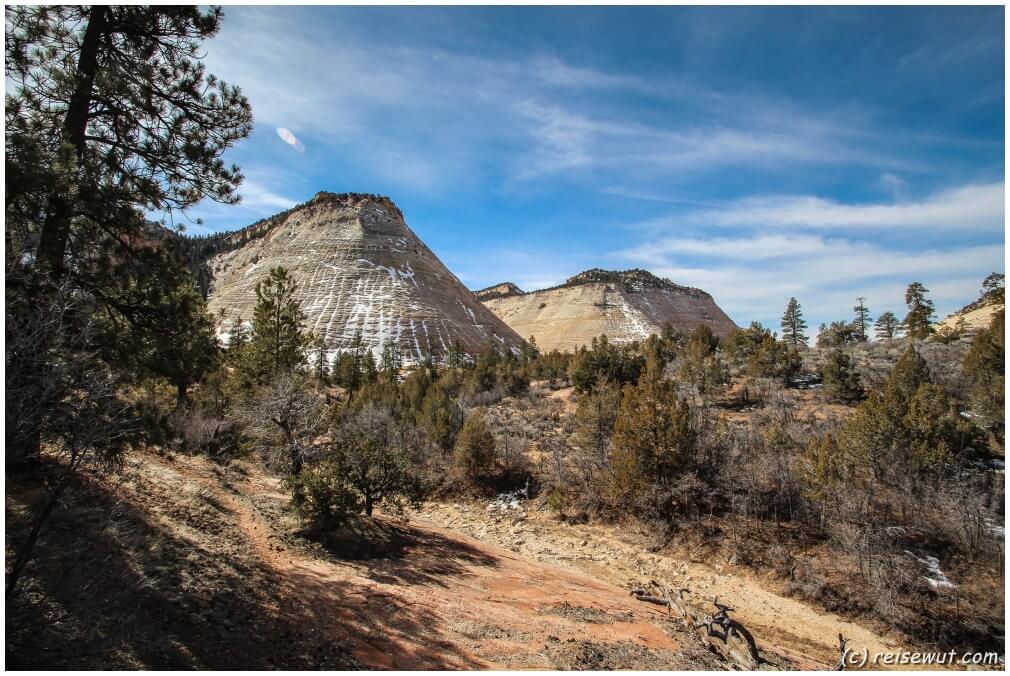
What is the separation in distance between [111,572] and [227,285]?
85932 mm

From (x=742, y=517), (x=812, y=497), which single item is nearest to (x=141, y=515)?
(x=742, y=517)

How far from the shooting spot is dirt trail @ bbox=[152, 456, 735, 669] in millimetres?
6184

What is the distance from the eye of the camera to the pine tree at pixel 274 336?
1978 centimetres

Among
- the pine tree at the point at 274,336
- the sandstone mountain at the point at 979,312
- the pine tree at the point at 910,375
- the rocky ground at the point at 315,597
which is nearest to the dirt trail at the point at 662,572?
the rocky ground at the point at 315,597

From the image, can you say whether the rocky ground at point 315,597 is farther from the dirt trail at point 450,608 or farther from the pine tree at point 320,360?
the pine tree at point 320,360

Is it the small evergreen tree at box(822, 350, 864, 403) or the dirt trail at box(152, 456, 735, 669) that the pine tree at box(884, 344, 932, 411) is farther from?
the dirt trail at box(152, 456, 735, 669)

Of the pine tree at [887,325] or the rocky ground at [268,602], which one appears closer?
the rocky ground at [268,602]

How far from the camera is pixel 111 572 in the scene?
533cm

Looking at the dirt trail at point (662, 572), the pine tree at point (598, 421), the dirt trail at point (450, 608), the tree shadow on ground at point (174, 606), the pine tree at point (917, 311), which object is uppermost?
the pine tree at point (917, 311)

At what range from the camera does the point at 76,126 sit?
702 centimetres

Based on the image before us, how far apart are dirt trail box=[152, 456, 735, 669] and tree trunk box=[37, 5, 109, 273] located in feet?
18.1

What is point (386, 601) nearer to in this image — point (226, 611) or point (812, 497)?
point (226, 611)

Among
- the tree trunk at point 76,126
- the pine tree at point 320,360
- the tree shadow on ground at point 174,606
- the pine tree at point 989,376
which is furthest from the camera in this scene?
the pine tree at point 320,360

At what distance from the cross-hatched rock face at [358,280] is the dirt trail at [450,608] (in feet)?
161
